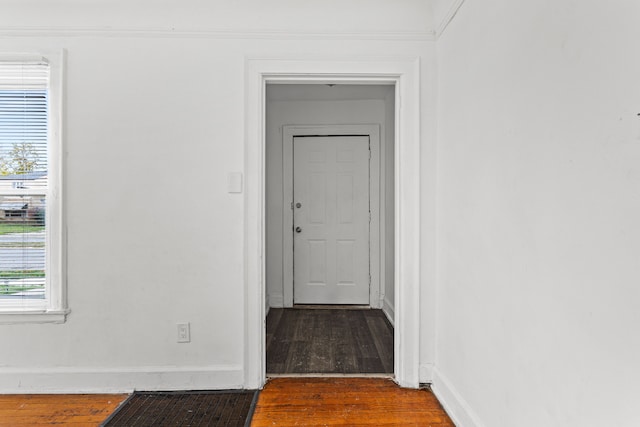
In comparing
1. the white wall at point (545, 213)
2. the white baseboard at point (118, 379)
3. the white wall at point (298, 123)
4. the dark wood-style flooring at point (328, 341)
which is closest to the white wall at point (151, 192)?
the white baseboard at point (118, 379)

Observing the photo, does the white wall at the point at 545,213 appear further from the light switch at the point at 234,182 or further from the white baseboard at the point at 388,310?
the white baseboard at the point at 388,310

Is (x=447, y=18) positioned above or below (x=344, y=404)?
above

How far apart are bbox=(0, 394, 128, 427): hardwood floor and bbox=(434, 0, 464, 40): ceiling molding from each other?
9.56 feet

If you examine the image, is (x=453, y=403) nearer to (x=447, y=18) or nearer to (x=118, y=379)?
(x=118, y=379)

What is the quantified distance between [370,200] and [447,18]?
7.56 feet

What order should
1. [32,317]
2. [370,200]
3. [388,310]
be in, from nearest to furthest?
1. [32,317]
2. [388,310]
3. [370,200]

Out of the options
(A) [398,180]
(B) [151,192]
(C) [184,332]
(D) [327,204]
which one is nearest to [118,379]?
(C) [184,332]

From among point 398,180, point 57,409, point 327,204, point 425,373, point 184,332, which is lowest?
point 57,409

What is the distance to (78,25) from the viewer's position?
236cm

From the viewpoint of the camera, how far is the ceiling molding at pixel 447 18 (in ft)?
6.69

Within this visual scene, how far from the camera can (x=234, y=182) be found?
2.38 metres

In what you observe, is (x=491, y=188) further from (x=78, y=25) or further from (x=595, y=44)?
(x=78, y=25)

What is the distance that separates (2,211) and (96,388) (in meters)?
1.25

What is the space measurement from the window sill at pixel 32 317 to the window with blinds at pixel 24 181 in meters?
0.06
